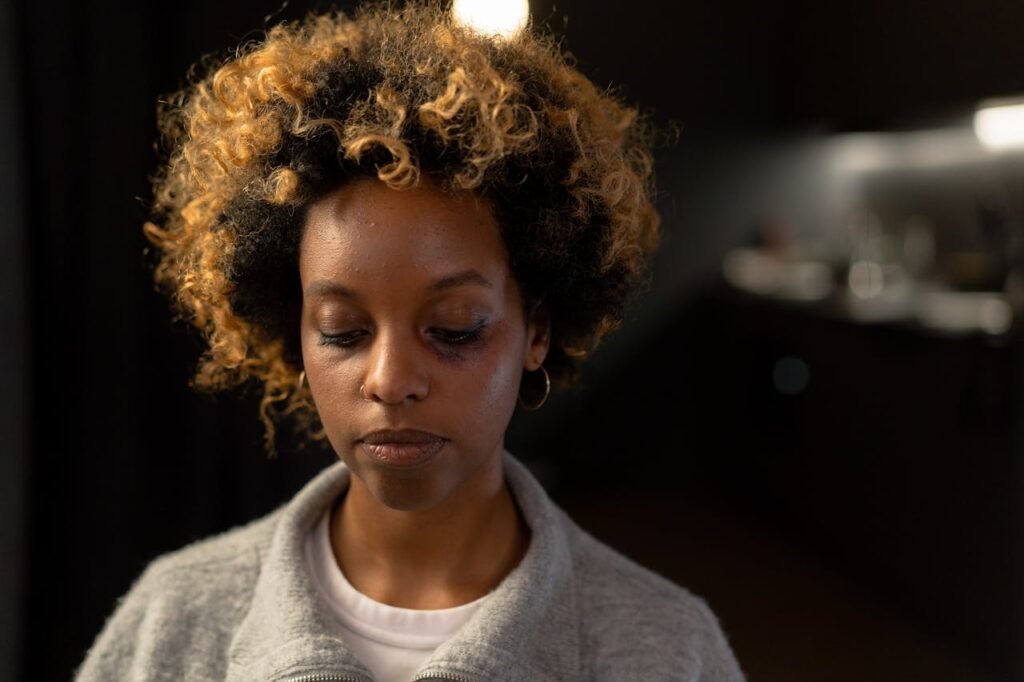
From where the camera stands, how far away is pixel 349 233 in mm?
1092

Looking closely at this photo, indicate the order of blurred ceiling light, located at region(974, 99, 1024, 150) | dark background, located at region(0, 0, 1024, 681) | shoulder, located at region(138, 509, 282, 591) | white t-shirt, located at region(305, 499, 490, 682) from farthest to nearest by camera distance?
blurred ceiling light, located at region(974, 99, 1024, 150), dark background, located at region(0, 0, 1024, 681), shoulder, located at region(138, 509, 282, 591), white t-shirt, located at region(305, 499, 490, 682)

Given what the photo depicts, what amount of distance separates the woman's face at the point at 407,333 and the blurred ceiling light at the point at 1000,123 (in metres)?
2.53

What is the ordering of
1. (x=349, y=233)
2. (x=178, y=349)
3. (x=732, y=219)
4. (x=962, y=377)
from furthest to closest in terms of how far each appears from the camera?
(x=732, y=219) < (x=962, y=377) < (x=178, y=349) < (x=349, y=233)

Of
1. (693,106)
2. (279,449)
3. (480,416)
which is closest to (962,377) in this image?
(693,106)

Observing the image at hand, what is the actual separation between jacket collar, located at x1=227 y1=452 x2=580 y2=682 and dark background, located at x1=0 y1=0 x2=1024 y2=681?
0.40 metres

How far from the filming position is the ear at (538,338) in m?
1.24

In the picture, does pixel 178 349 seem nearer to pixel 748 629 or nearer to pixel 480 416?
pixel 480 416

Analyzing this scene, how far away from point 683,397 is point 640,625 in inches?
125

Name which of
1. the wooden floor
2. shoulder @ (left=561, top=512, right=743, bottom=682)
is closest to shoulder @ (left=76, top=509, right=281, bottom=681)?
shoulder @ (left=561, top=512, right=743, bottom=682)

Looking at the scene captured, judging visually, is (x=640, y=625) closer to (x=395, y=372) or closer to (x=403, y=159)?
(x=395, y=372)

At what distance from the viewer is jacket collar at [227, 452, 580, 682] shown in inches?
44.3

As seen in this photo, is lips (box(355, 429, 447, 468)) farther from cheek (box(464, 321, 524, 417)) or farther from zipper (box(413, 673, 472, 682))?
zipper (box(413, 673, 472, 682))

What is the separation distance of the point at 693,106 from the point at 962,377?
1.80m

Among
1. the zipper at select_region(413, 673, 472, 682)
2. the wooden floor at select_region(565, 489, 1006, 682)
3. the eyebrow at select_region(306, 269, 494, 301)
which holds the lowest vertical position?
the wooden floor at select_region(565, 489, 1006, 682)
